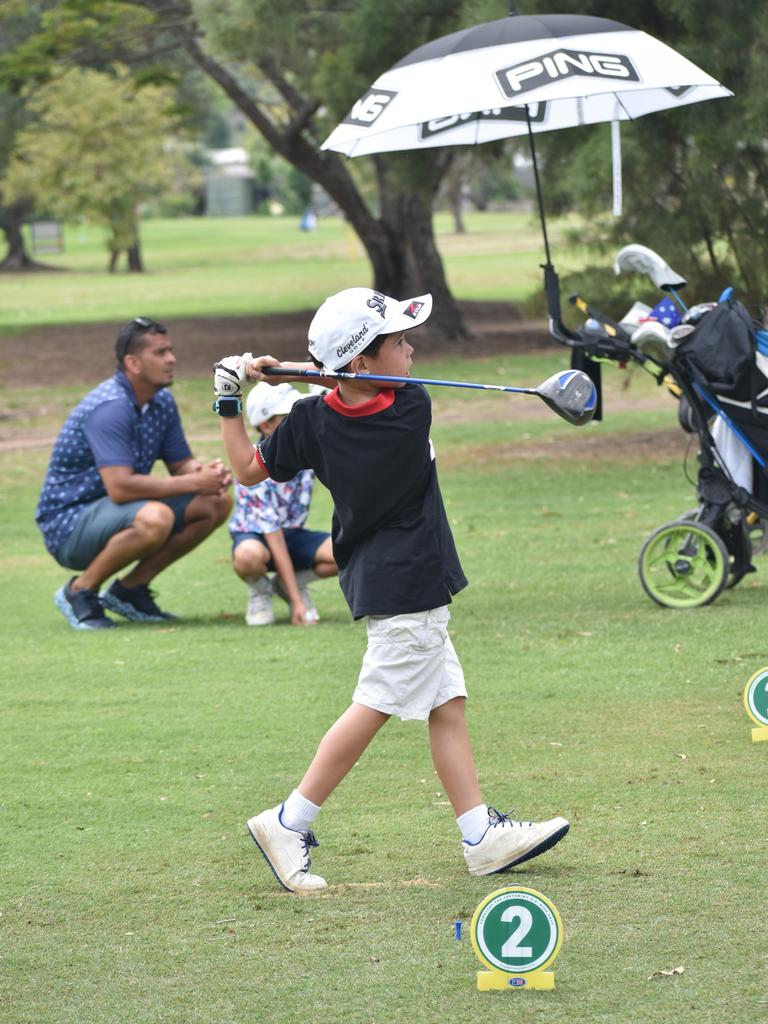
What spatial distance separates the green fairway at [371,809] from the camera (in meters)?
3.79

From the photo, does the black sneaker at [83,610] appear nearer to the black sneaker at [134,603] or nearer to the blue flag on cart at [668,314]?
the black sneaker at [134,603]

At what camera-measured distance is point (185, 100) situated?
4044 cm

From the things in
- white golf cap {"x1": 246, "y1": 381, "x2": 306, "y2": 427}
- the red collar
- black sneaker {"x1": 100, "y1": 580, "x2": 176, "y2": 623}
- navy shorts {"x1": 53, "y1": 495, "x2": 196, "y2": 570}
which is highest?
the red collar

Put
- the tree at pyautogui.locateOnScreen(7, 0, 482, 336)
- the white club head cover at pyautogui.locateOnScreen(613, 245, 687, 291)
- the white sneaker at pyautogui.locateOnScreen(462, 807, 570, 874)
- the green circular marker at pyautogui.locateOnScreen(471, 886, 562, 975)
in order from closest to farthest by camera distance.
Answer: the green circular marker at pyautogui.locateOnScreen(471, 886, 562, 975) → the white sneaker at pyautogui.locateOnScreen(462, 807, 570, 874) → the white club head cover at pyautogui.locateOnScreen(613, 245, 687, 291) → the tree at pyautogui.locateOnScreen(7, 0, 482, 336)

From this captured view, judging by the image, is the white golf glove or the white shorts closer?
the white shorts

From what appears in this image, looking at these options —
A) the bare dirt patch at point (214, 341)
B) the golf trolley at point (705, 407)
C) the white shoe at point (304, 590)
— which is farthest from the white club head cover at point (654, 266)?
the bare dirt patch at point (214, 341)

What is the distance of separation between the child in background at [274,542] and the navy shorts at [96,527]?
1.64 feet

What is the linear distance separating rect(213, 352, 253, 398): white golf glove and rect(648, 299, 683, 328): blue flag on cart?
3902 mm

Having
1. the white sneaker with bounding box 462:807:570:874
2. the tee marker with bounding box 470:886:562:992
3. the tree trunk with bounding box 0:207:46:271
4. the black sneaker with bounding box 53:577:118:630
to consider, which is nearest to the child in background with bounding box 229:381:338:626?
the black sneaker with bounding box 53:577:118:630

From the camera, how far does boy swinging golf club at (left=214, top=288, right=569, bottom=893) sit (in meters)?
4.50

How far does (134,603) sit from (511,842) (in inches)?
181

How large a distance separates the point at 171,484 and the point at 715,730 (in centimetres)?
347

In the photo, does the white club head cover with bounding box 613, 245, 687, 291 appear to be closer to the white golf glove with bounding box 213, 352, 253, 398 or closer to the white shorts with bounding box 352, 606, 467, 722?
the white golf glove with bounding box 213, 352, 253, 398

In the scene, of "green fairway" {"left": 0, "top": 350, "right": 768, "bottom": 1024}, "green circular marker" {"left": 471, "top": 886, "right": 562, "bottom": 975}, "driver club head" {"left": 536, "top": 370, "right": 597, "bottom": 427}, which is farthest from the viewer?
"driver club head" {"left": 536, "top": 370, "right": 597, "bottom": 427}
